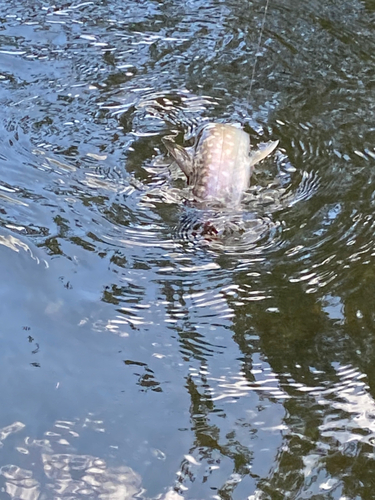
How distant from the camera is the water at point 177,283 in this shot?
2.69 m

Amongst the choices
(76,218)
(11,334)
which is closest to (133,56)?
(76,218)

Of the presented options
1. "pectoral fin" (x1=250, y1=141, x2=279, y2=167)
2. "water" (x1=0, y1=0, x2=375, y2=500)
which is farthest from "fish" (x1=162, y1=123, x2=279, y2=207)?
"water" (x1=0, y1=0, x2=375, y2=500)

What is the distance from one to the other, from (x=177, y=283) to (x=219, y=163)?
910 mm

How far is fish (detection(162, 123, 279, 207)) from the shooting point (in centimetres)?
395

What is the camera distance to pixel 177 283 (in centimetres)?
344

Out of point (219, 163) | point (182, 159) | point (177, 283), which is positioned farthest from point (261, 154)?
point (177, 283)

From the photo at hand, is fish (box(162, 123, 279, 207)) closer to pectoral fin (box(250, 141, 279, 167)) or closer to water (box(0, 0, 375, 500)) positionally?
pectoral fin (box(250, 141, 279, 167))

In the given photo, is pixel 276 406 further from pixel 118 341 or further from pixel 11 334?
pixel 11 334

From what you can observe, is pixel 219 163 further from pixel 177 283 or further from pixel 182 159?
pixel 177 283

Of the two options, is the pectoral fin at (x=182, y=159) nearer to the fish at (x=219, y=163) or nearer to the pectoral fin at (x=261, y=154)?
the fish at (x=219, y=163)

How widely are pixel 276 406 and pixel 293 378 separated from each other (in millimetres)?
165

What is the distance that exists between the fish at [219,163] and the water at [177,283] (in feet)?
0.36

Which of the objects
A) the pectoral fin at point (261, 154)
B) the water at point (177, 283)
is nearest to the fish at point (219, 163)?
the pectoral fin at point (261, 154)

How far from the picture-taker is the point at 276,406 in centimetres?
289
